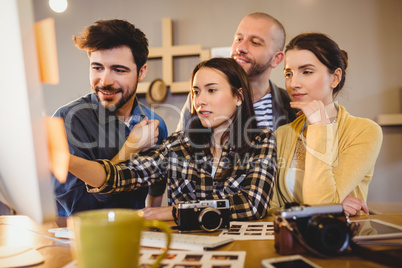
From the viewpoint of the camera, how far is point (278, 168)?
1297mm

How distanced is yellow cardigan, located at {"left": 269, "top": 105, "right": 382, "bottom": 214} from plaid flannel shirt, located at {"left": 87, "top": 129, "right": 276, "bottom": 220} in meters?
0.14

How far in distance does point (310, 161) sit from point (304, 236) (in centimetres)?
63

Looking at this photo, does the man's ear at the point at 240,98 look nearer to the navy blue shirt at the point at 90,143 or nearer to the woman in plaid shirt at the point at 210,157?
the woman in plaid shirt at the point at 210,157

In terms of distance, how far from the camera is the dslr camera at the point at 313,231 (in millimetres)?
545

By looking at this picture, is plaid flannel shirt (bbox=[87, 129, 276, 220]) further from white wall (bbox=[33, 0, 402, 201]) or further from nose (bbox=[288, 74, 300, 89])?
white wall (bbox=[33, 0, 402, 201])

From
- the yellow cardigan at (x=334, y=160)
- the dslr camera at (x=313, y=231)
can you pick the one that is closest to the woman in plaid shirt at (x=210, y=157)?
the yellow cardigan at (x=334, y=160)

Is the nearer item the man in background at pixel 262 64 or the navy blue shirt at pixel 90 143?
the navy blue shirt at pixel 90 143

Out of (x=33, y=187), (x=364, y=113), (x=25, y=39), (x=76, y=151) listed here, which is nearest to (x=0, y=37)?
(x=25, y=39)

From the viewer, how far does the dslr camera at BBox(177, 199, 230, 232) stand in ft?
2.47

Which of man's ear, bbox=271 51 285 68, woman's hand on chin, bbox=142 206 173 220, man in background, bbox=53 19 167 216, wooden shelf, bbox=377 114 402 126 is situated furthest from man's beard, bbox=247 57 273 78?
woman's hand on chin, bbox=142 206 173 220

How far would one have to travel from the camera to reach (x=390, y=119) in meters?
2.31

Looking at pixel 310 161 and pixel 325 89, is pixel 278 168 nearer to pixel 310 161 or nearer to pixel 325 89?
pixel 310 161

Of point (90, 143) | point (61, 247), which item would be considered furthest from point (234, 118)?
point (61, 247)

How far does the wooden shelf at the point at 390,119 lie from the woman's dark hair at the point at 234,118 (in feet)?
4.79
